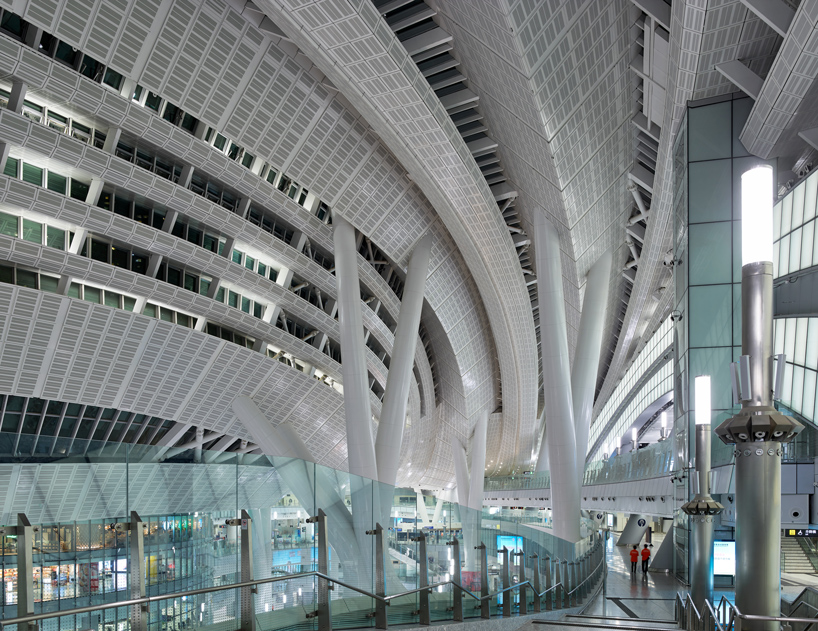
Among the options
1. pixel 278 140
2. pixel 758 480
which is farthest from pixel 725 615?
pixel 278 140

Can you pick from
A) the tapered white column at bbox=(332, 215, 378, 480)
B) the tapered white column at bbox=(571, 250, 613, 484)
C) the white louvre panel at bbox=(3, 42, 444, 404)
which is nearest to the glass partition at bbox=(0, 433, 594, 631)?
the tapered white column at bbox=(332, 215, 378, 480)

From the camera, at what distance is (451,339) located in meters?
30.7

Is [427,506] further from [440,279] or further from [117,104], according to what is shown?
[440,279]

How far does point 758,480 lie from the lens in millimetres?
5629

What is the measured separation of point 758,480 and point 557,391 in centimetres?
1653

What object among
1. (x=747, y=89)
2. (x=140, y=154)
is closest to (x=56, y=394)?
(x=140, y=154)

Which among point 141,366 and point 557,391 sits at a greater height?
point 141,366

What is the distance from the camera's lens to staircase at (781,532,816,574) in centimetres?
2182

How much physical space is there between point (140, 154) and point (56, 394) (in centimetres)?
Result: 689

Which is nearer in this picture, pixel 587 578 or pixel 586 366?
pixel 587 578

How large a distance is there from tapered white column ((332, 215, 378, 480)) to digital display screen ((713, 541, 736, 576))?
897 centimetres

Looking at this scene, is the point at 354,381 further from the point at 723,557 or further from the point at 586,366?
the point at 723,557

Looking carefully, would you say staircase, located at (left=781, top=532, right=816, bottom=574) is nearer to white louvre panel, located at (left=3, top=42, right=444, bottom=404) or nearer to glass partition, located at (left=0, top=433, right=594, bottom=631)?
white louvre panel, located at (left=3, top=42, right=444, bottom=404)

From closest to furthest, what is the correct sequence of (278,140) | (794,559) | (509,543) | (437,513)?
1. (437,513)
2. (509,543)
3. (278,140)
4. (794,559)
